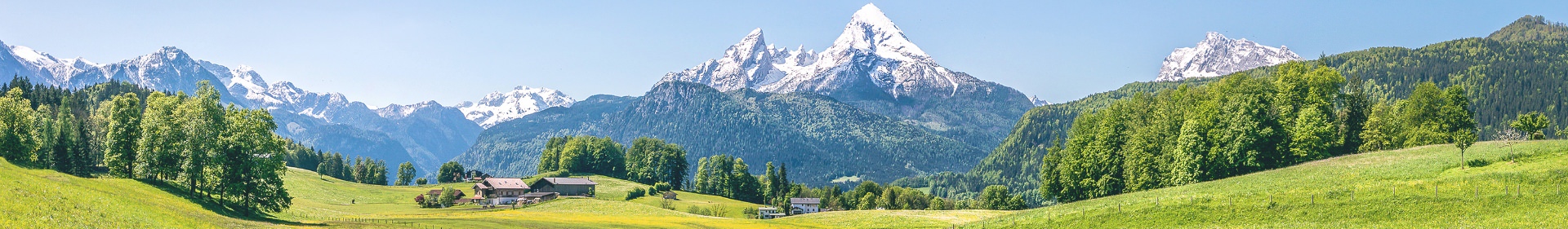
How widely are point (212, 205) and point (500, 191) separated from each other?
9791 centimetres

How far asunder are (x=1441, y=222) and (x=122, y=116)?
103 meters

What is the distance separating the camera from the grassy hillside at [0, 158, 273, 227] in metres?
48.5

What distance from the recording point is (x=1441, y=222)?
172ft

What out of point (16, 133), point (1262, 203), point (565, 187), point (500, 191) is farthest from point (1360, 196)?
point (500, 191)

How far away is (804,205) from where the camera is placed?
7170 inches

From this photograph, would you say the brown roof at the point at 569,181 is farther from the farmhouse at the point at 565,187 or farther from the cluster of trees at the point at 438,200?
the cluster of trees at the point at 438,200

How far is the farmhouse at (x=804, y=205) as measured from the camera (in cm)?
17850

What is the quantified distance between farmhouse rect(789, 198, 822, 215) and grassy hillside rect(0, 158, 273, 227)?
112 metres

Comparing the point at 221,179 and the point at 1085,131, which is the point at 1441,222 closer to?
the point at 1085,131

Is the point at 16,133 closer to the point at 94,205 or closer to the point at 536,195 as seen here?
the point at 94,205

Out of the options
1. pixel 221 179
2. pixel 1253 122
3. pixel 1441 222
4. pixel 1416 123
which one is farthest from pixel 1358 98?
pixel 221 179

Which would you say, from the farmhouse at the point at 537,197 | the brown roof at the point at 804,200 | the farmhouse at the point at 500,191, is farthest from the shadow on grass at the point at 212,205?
the brown roof at the point at 804,200

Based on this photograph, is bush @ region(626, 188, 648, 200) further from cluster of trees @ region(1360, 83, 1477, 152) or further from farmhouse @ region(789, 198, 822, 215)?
cluster of trees @ region(1360, 83, 1477, 152)

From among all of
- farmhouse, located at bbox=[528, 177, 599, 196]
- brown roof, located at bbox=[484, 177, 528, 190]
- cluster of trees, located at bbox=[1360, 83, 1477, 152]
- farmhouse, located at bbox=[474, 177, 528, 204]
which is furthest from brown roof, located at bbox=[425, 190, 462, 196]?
cluster of trees, located at bbox=[1360, 83, 1477, 152]
